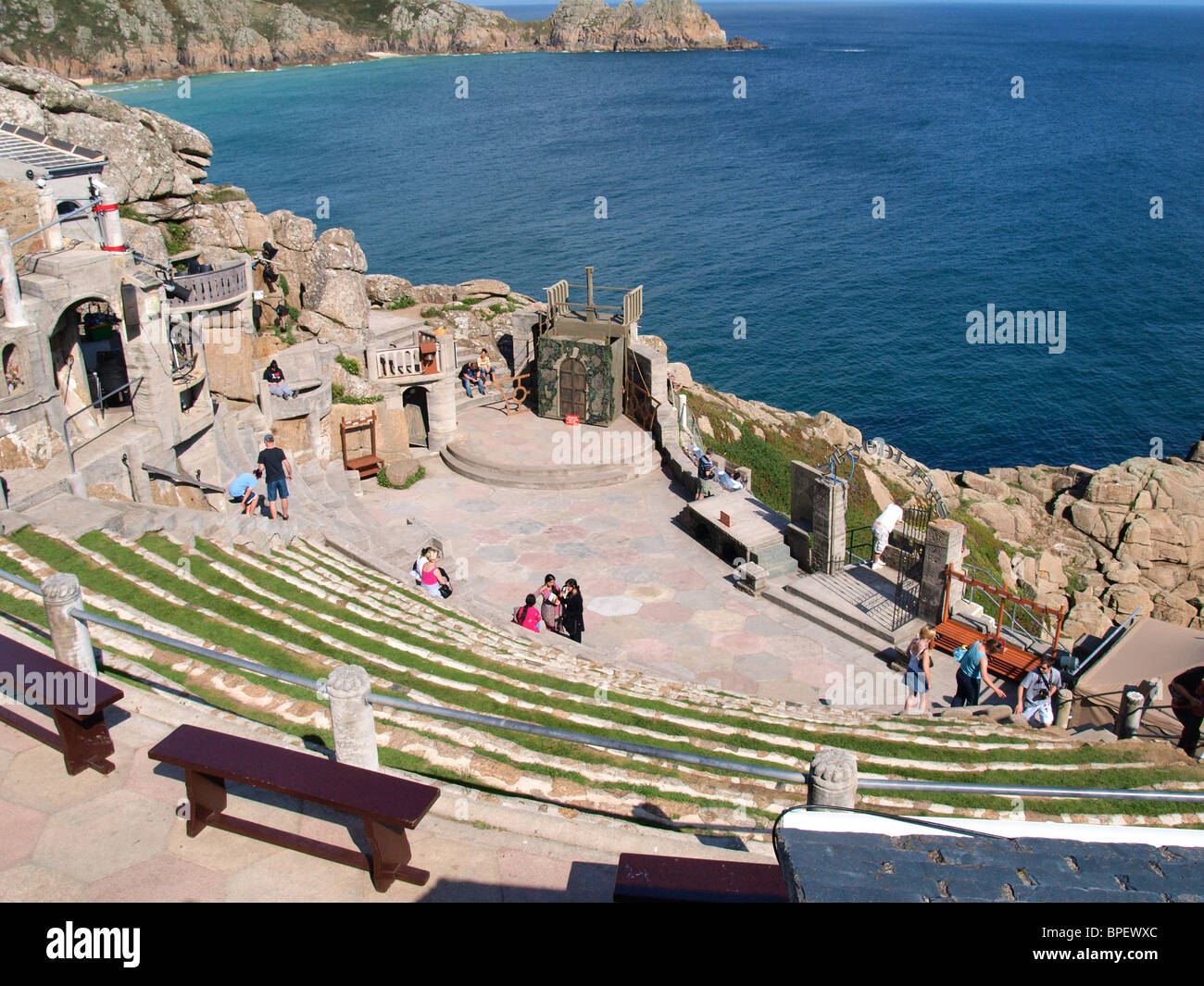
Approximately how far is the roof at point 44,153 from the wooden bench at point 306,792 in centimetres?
2165

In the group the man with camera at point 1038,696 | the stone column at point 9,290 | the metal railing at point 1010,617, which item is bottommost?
the metal railing at point 1010,617

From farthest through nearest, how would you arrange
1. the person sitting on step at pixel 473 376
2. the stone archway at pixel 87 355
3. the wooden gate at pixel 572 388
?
the person sitting on step at pixel 473 376, the wooden gate at pixel 572 388, the stone archway at pixel 87 355

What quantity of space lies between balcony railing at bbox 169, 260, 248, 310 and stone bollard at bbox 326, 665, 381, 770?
1770cm

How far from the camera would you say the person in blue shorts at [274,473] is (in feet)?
68.4

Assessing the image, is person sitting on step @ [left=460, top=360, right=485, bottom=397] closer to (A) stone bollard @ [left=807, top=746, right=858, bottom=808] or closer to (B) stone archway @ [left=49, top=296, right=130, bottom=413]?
(B) stone archway @ [left=49, top=296, right=130, bottom=413]

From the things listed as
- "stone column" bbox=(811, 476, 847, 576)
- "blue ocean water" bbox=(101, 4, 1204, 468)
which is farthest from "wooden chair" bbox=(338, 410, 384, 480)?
"blue ocean water" bbox=(101, 4, 1204, 468)

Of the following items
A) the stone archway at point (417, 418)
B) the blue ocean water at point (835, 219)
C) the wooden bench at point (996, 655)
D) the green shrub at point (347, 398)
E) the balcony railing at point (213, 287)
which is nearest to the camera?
the wooden bench at point (996, 655)

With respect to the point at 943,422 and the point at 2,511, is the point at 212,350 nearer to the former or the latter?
the point at 2,511

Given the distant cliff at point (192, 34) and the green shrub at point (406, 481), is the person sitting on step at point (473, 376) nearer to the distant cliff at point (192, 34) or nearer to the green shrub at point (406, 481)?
the green shrub at point (406, 481)

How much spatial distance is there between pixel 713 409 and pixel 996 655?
20980mm

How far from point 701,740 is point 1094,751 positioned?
568 centimetres

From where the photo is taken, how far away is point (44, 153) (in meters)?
25.8

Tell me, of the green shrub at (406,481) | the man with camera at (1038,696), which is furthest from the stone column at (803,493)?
the green shrub at (406,481)

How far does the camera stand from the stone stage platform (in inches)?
1016
